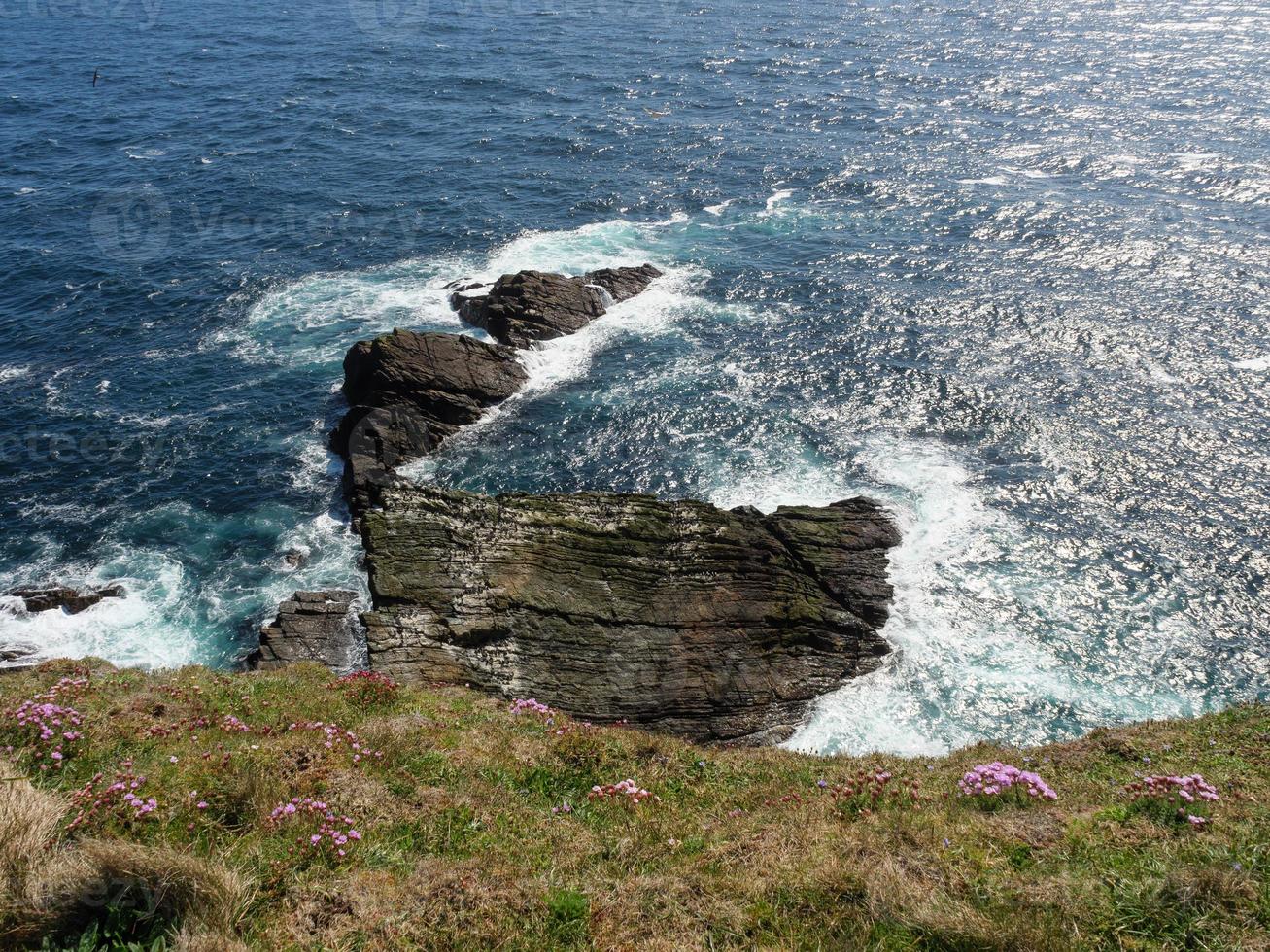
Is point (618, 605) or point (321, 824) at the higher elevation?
point (321, 824)

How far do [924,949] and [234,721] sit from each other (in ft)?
46.8

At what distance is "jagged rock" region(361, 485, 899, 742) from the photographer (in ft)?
95.8

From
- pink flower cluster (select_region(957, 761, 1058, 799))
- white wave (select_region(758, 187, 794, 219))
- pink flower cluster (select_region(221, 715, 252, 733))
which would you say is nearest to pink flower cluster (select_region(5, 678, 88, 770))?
pink flower cluster (select_region(221, 715, 252, 733))

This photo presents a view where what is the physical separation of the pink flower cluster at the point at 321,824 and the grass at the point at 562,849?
0.33 ft

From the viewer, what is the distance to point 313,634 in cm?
3136

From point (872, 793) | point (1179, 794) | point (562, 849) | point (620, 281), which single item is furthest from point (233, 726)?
point (620, 281)

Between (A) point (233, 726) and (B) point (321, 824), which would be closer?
(B) point (321, 824)

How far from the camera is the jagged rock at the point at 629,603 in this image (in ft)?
95.8

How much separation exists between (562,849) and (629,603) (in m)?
18.3

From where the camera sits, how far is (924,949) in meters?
10.1

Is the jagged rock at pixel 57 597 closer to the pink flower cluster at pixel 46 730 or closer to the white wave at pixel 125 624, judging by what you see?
the white wave at pixel 125 624

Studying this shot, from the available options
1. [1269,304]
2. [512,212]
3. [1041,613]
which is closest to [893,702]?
[1041,613]

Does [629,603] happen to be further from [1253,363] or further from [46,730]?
[1253,363]

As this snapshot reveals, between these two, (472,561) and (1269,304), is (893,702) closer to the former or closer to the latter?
(472,561)
